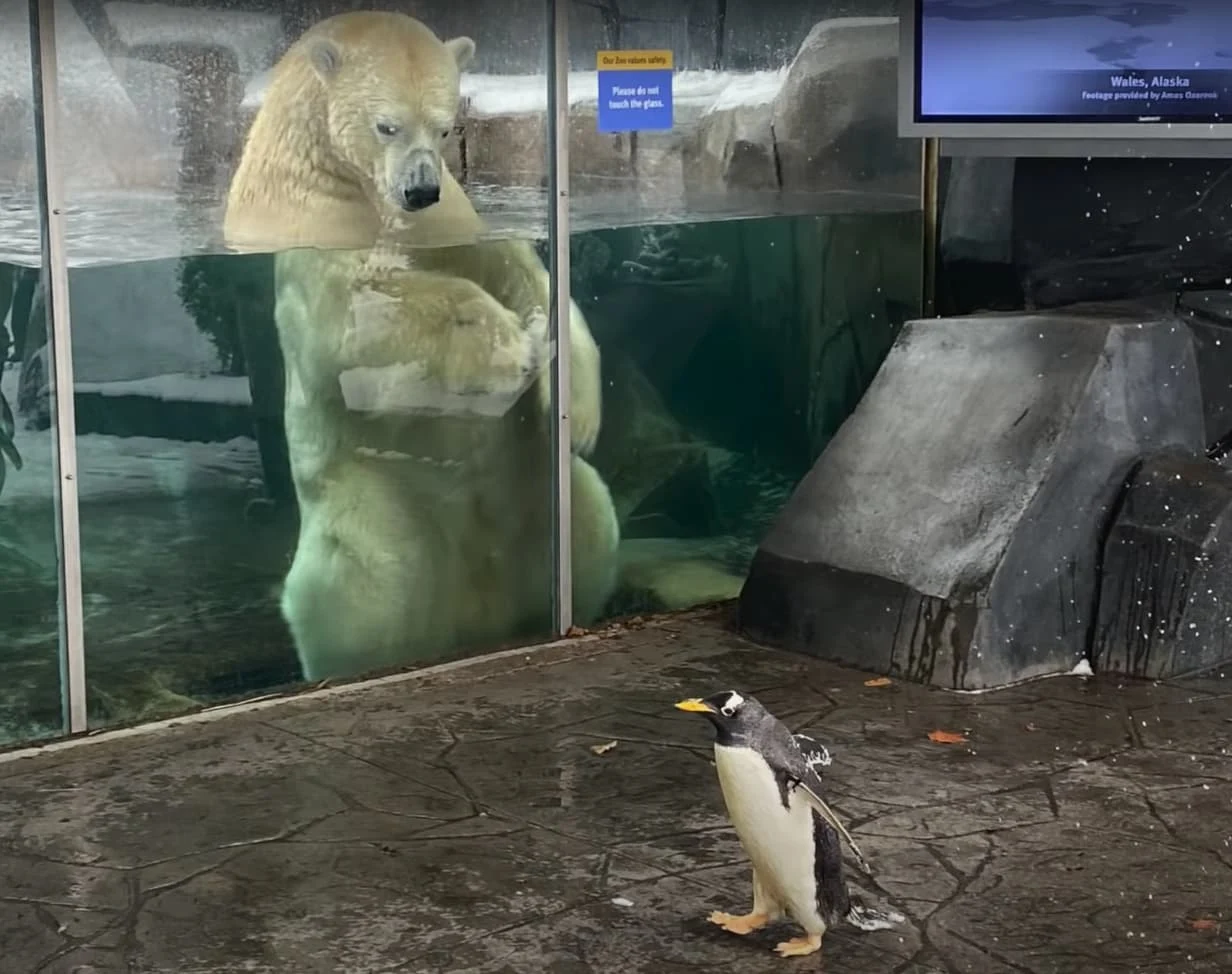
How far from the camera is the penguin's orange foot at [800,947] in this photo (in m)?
4.29

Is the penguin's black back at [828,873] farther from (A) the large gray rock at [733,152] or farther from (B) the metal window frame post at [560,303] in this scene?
(A) the large gray rock at [733,152]

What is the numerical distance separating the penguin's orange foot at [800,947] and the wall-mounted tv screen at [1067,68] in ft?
13.5

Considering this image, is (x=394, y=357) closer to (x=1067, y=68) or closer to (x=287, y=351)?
(x=287, y=351)

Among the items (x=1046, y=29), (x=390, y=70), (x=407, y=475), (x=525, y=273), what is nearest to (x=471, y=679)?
(x=407, y=475)

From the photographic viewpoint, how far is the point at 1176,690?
6.45 meters

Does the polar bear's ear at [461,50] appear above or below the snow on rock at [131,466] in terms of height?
above

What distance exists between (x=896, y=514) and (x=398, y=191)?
2.18 meters

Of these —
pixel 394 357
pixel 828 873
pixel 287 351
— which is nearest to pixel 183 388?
pixel 287 351

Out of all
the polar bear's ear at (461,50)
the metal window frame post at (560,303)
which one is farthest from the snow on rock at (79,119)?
the metal window frame post at (560,303)

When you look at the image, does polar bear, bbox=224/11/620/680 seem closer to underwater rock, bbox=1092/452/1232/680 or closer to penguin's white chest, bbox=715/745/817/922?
underwater rock, bbox=1092/452/1232/680

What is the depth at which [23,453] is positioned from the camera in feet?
18.9

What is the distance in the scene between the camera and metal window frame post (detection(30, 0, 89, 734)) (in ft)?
18.5

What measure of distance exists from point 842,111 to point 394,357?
255 cm

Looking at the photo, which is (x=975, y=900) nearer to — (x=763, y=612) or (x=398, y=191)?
(x=763, y=612)
